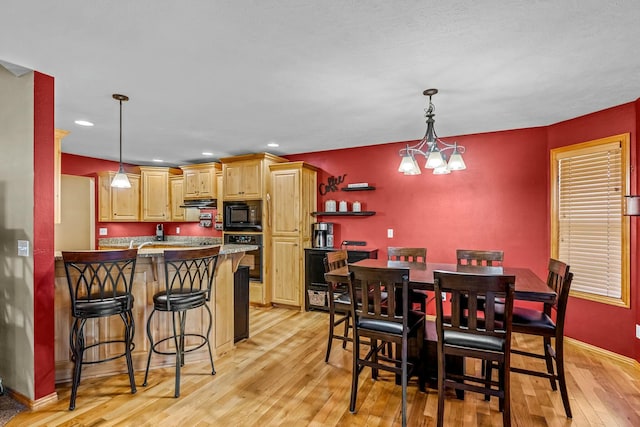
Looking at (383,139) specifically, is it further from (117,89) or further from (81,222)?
(81,222)

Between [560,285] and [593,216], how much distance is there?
1501 mm

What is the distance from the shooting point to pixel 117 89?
2.72 m

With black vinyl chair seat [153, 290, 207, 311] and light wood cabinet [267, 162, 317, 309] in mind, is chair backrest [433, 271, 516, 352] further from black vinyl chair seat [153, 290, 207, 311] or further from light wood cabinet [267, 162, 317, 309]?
light wood cabinet [267, 162, 317, 309]

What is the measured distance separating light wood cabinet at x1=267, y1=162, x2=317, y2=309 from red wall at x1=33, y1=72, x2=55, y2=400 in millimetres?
2813

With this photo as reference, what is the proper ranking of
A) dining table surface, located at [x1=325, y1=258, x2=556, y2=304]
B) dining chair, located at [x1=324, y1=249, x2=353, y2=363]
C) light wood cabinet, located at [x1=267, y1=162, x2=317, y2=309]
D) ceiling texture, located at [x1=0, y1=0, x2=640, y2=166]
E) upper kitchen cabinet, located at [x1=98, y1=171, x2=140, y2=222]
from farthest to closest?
upper kitchen cabinet, located at [x1=98, y1=171, x2=140, y2=222] → light wood cabinet, located at [x1=267, y1=162, x2=317, y2=309] → dining chair, located at [x1=324, y1=249, x2=353, y2=363] → dining table surface, located at [x1=325, y1=258, x2=556, y2=304] → ceiling texture, located at [x1=0, y1=0, x2=640, y2=166]

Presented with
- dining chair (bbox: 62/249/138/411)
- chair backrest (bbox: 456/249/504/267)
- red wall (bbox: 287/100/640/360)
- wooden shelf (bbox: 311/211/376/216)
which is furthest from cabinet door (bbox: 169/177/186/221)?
chair backrest (bbox: 456/249/504/267)

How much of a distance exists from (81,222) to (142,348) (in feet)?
11.9

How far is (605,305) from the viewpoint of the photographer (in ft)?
10.5

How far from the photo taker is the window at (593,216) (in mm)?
3100

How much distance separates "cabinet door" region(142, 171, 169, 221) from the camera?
5.93 meters

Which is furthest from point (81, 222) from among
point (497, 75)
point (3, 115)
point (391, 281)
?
point (497, 75)

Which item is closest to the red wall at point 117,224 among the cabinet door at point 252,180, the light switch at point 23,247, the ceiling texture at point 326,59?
the cabinet door at point 252,180

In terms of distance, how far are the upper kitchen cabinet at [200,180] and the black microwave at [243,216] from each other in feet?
2.26

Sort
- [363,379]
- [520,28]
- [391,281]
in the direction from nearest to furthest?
[520,28], [391,281], [363,379]
